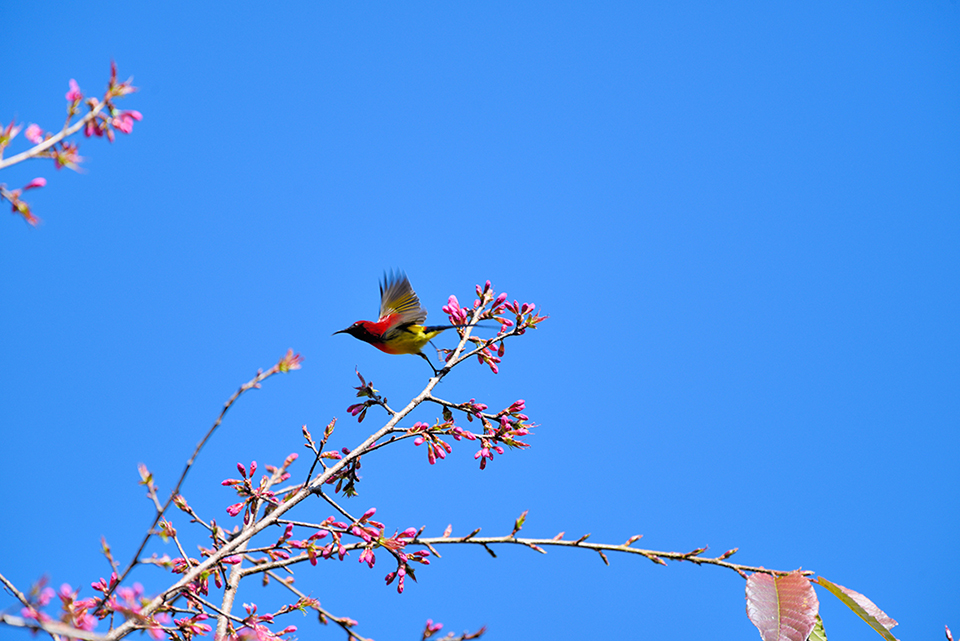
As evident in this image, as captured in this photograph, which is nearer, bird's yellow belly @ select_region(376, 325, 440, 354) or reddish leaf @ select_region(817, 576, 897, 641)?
reddish leaf @ select_region(817, 576, 897, 641)

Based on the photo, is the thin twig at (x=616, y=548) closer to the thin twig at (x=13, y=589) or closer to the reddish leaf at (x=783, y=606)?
the reddish leaf at (x=783, y=606)

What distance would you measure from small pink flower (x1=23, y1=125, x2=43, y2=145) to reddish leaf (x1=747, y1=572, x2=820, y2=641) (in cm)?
361

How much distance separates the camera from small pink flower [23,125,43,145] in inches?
106

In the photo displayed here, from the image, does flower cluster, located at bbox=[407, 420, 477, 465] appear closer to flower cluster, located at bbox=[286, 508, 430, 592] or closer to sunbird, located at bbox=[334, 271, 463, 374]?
flower cluster, located at bbox=[286, 508, 430, 592]

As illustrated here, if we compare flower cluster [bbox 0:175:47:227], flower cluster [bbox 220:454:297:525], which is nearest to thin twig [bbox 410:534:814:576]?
flower cluster [bbox 220:454:297:525]

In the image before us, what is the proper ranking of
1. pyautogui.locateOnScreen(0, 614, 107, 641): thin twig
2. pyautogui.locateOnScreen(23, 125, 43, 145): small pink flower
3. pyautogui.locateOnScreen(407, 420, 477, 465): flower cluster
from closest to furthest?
pyautogui.locateOnScreen(0, 614, 107, 641): thin twig
pyautogui.locateOnScreen(23, 125, 43, 145): small pink flower
pyautogui.locateOnScreen(407, 420, 477, 465): flower cluster

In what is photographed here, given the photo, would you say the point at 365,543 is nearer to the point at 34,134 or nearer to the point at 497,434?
the point at 497,434

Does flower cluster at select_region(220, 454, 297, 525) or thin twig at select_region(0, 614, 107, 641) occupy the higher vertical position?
flower cluster at select_region(220, 454, 297, 525)

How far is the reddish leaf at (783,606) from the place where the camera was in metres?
2.79

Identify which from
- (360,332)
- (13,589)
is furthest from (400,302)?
(13,589)

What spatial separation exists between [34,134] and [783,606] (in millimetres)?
3767

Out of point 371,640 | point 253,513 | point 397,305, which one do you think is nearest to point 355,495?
point 253,513

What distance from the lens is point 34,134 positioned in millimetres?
2713

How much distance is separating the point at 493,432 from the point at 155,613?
196 cm
